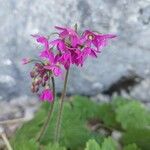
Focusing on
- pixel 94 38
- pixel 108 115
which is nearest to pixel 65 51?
pixel 94 38

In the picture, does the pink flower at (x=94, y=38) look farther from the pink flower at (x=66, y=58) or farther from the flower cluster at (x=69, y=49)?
the pink flower at (x=66, y=58)

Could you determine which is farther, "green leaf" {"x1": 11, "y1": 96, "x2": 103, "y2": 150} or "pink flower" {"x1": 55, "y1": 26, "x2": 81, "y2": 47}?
"green leaf" {"x1": 11, "y1": 96, "x2": 103, "y2": 150}

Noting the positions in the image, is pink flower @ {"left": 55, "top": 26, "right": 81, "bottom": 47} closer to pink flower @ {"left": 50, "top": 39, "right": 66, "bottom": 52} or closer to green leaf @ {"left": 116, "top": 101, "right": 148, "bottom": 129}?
pink flower @ {"left": 50, "top": 39, "right": 66, "bottom": 52}

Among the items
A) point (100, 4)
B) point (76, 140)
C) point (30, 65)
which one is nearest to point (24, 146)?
point (76, 140)

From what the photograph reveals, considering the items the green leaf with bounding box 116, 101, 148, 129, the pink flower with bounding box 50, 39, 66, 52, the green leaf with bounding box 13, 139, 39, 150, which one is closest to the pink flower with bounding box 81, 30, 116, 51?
the pink flower with bounding box 50, 39, 66, 52

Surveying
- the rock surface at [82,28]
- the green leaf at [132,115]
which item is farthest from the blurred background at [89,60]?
the green leaf at [132,115]

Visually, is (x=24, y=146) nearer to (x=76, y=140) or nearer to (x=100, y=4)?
(x=76, y=140)
